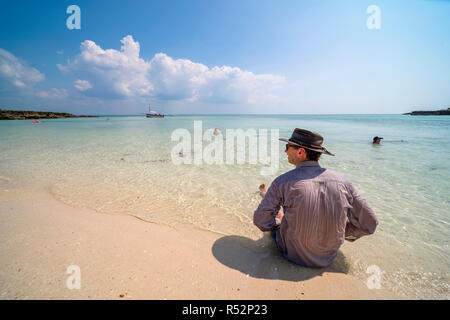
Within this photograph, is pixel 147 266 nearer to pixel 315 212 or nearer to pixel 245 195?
pixel 315 212

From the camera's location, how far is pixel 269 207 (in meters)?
2.43

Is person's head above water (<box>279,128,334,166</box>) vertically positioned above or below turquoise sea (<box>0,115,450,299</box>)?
above

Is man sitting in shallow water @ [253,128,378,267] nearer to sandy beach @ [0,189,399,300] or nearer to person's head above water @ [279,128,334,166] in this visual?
person's head above water @ [279,128,334,166]

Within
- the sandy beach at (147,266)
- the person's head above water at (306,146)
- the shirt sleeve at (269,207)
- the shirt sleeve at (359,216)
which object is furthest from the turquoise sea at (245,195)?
the person's head above water at (306,146)

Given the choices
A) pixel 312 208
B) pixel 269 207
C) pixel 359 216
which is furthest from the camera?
pixel 269 207

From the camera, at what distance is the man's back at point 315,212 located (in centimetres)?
215

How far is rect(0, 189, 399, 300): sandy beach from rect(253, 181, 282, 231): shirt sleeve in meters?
0.72

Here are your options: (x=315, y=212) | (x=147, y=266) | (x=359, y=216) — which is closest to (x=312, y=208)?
(x=315, y=212)

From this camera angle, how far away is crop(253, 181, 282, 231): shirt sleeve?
2.39 m

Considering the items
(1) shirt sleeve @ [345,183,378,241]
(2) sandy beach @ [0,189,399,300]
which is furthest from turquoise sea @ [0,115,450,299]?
(1) shirt sleeve @ [345,183,378,241]

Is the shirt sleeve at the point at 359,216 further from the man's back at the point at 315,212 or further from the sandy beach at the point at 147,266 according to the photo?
the sandy beach at the point at 147,266

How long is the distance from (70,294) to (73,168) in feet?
25.1

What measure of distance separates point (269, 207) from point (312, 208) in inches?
21.2
